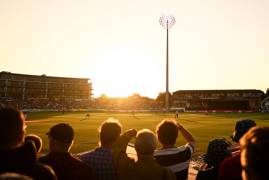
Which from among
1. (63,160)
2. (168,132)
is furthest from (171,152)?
(63,160)

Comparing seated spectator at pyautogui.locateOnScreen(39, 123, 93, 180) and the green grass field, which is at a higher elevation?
seated spectator at pyautogui.locateOnScreen(39, 123, 93, 180)

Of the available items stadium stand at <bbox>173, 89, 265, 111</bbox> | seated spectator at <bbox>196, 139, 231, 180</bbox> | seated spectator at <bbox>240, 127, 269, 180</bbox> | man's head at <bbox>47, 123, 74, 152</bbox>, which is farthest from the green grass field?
stadium stand at <bbox>173, 89, 265, 111</bbox>

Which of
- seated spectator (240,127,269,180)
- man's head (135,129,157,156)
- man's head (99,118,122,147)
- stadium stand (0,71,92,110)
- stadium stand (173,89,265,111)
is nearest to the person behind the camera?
seated spectator (240,127,269,180)

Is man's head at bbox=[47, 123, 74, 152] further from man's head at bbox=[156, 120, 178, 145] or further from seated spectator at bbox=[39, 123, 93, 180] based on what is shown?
man's head at bbox=[156, 120, 178, 145]

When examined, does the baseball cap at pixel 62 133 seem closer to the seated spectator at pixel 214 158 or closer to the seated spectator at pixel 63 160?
the seated spectator at pixel 63 160

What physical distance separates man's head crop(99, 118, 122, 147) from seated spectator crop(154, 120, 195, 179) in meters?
0.68

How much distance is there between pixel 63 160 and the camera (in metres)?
5.51

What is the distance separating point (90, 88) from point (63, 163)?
19364 cm

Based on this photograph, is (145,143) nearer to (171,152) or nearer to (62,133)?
(171,152)

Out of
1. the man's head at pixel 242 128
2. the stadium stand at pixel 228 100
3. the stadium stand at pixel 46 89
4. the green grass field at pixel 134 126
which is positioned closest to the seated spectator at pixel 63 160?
the man's head at pixel 242 128

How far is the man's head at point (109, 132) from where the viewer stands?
6.27 m

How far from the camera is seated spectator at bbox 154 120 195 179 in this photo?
6141 mm

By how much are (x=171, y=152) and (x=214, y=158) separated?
2.65 feet

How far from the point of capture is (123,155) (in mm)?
6047
